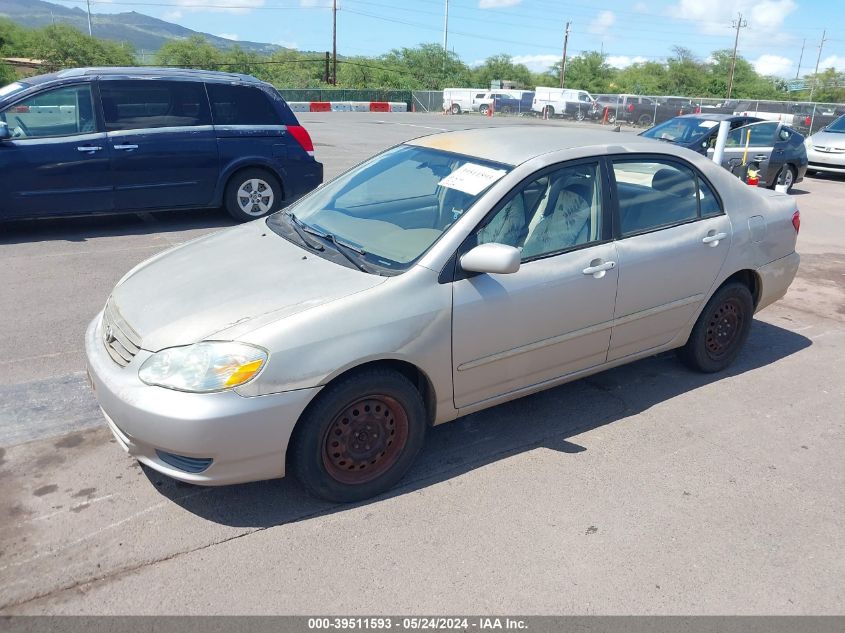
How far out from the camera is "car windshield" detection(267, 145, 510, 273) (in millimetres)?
3604

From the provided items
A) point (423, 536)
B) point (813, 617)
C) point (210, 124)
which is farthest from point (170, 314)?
point (210, 124)

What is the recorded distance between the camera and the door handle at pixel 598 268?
385 cm

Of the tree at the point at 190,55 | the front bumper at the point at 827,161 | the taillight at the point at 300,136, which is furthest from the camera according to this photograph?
the tree at the point at 190,55

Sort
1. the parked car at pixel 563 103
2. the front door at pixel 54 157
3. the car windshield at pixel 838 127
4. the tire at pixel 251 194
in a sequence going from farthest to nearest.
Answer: the parked car at pixel 563 103 < the car windshield at pixel 838 127 < the tire at pixel 251 194 < the front door at pixel 54 157

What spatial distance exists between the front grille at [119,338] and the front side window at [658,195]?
2.70m

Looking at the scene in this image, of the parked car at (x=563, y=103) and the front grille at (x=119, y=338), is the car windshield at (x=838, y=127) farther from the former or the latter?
the parked car at (x=563, y=103)

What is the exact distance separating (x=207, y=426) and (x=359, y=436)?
713 mm

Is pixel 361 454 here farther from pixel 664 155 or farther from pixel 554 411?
pixel 664 155

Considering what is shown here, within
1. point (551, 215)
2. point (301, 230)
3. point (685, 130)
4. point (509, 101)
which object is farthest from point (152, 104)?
point (509, 101)

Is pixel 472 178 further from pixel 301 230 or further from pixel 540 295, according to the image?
pixel 301 230

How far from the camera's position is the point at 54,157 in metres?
7.55

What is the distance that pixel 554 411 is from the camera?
14.2ft

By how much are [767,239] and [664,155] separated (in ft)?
3.48

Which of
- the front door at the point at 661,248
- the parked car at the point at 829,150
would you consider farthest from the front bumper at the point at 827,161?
the front door at the point at 661,248
